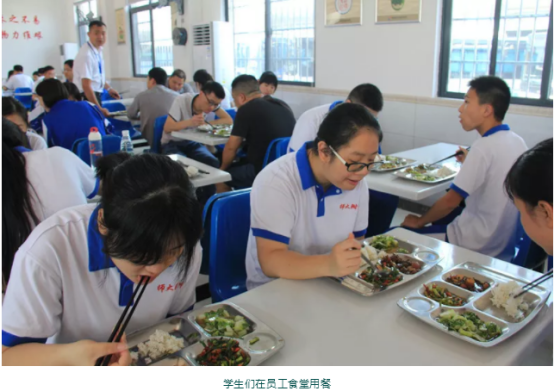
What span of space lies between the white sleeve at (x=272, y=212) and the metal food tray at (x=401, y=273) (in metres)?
0.25

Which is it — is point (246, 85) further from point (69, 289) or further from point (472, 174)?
point (69, 289)

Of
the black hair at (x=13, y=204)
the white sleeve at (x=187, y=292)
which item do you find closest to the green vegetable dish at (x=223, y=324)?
the white sleeve at (x=187, y=292)

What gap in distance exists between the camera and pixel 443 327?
1144mm

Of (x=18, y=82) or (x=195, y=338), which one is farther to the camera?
(x=18, y=82)

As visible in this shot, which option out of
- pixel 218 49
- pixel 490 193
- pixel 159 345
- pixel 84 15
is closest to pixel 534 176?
pixel 159 345

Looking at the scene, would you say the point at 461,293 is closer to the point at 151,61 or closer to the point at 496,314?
the point at 496,314

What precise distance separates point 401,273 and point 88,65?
508cm

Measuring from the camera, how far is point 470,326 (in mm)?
1169

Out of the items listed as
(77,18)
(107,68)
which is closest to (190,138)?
(107,68)

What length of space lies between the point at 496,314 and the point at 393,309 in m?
0.29

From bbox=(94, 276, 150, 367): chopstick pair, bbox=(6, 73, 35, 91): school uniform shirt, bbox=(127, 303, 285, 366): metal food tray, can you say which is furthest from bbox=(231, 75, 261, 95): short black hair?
bbox=(6, 73, 35, 91): school uniform shirt

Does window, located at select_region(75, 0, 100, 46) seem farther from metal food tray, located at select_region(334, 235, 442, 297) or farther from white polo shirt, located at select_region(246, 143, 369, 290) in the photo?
metal food tray, located at select_region(334, 235, 442, 297)

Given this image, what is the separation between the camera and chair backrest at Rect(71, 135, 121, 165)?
302 centimetres
